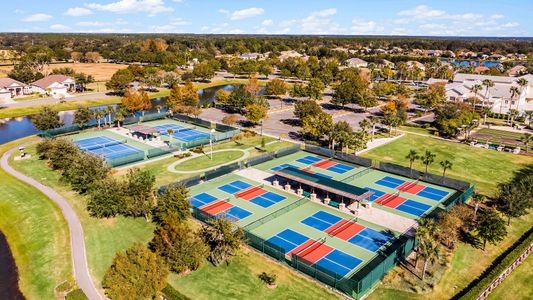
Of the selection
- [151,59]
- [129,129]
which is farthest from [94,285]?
[151,59]

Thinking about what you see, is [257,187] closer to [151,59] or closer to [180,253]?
[180,253]

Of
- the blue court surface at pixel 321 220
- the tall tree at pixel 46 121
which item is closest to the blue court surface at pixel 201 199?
the blue court surface at pixel 321 220

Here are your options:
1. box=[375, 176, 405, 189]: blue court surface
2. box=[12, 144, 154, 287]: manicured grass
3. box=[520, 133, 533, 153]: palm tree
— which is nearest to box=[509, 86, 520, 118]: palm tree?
box=[520, 133, 533, 153]: palm tree

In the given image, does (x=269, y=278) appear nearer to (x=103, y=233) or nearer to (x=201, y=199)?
(x=201, y=199)

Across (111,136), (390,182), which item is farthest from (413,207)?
(111,136)

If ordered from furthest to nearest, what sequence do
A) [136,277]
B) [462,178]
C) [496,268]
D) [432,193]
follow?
[462,178] < [432,193] < [496,268] < [136,277]
